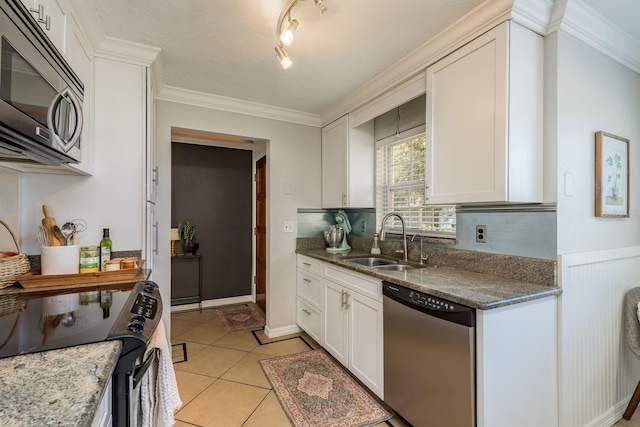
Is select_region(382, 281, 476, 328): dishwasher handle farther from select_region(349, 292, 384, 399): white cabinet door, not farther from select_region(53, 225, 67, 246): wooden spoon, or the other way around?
select_region(53, 225, 67, 246): wooden spoon

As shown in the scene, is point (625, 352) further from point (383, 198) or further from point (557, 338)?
point (383, 198)

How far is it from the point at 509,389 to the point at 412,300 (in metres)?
0.55

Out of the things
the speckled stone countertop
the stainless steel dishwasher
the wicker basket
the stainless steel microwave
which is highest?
the stainless steel microwave

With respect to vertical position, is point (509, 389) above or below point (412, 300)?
below

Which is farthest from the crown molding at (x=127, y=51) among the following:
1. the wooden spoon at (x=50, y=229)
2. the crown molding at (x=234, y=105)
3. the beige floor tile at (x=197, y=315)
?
the beige floor tile at (x=197, y=315)

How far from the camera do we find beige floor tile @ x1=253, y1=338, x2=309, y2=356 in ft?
8.62

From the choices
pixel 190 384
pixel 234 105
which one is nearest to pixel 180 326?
pixel 190 384

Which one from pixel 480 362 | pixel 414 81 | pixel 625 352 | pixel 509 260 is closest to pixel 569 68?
pixel 414 81

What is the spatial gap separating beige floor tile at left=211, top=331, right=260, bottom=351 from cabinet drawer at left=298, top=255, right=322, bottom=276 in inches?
33.6

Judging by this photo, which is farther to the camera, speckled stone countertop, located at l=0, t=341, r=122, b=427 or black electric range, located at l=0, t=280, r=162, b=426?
black electric range, located at l=0, t=280, r=162, b=426

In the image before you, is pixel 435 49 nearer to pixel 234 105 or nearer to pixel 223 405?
pixel 234 105

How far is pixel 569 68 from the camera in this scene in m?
1.58

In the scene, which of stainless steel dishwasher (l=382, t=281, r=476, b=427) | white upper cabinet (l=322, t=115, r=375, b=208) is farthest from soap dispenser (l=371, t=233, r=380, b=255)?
stainless steel dishwasher (l=382, t=281, r=476, b=427)

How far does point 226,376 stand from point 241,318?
4.09 ft
